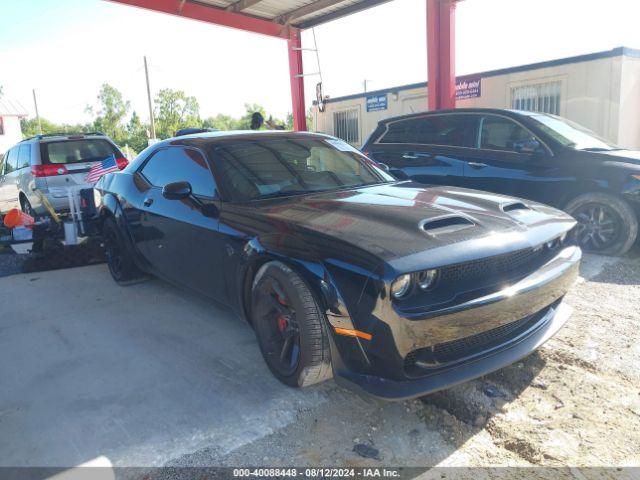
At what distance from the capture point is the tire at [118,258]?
194 inches

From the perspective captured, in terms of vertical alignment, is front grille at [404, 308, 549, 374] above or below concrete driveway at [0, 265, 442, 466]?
above

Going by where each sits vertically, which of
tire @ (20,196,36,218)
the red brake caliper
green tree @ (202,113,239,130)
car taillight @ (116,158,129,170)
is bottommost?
the red brake caliper

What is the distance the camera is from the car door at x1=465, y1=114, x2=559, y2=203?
18.2 feet

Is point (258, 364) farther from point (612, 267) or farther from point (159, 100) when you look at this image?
point (159, 100)

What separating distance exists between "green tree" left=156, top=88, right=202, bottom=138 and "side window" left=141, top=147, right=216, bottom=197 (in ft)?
158

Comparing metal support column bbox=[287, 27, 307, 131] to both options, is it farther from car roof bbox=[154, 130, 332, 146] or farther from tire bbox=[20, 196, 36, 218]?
car roof bbox=[154, 130, 332, 146]

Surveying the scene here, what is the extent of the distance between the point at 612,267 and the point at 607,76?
6839mm

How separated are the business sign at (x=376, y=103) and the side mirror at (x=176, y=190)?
11567mm

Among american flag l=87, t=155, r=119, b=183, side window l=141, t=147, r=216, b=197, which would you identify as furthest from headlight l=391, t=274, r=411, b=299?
american flag l=87, t=155, r=119, b=183

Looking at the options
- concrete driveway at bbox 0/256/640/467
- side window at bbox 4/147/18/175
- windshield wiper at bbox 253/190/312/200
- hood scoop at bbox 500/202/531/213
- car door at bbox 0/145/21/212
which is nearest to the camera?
concrete driveway at bbox 0/256/640/467

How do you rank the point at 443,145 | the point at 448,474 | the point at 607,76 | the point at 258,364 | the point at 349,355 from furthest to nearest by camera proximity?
the point at 607,76 → the point at 443,145 → the point at 258,364 → the point at 349,355 → the point at 448,474

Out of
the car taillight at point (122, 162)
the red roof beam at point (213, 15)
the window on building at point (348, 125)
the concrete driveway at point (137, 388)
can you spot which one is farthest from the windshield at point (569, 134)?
the window on building at point (348, 125)

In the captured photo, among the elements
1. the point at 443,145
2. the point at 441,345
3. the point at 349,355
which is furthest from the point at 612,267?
the point at 349,355

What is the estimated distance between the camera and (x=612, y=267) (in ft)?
16.2
